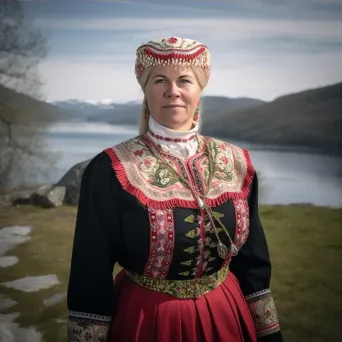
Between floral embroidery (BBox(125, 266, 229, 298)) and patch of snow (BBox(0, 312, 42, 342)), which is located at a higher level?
floral embroidery (BBox(125, 266, 229, 298))

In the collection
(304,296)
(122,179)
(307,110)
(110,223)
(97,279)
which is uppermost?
(307,110)

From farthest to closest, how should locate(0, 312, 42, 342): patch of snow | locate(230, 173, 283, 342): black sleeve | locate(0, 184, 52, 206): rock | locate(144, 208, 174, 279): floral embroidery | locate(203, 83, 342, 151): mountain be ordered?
1. locate(203, 83, 342, 151): mountain
2. locate(0, 184, 52, 206): rock
3. locate(0, 312, 42, 342): patch of snow
4. locate(230, 173, 283, 342): black sleeve
5. locate(144, 208, 174, 279): floral embroidery

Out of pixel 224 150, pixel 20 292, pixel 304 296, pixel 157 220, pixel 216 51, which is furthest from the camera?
pixel 304 296

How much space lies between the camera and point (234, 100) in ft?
6.30

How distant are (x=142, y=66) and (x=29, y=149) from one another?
0.84m

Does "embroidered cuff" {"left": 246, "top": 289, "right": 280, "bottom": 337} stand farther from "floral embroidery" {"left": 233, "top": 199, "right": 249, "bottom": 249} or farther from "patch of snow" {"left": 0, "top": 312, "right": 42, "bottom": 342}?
"patch of snow" {"left": 0, "top": 312, "right": 42, "bottom": 342}

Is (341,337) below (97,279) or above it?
below

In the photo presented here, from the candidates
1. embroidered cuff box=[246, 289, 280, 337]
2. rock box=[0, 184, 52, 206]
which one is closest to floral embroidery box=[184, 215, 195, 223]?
embroidered cuff box=[246, 289, 280, 337]

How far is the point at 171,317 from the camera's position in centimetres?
109

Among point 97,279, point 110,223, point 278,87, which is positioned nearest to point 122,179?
point 110,223

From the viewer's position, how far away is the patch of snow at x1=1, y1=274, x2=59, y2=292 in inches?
66.4

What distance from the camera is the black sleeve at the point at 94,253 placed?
1.07 metres

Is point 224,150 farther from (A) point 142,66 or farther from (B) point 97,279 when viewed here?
(B) point 97,279

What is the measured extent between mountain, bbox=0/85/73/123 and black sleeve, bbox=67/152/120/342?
762 millimetres
